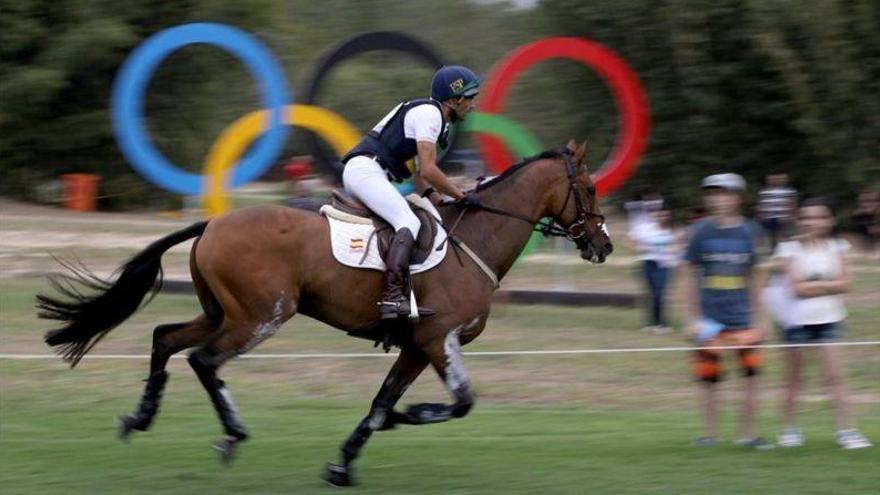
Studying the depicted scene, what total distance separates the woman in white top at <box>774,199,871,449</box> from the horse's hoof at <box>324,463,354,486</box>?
3484 millimetres

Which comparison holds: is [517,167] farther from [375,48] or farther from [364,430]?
[375,48]

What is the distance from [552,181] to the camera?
9.38 metres

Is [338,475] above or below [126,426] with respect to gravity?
below

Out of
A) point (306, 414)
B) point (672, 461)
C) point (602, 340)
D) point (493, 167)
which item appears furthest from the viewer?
point (493, 167)

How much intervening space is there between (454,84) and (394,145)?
59 centimetres

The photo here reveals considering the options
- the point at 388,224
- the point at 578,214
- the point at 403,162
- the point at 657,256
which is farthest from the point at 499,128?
the point at 388,224

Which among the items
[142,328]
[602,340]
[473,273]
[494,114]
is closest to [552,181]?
[473,273]

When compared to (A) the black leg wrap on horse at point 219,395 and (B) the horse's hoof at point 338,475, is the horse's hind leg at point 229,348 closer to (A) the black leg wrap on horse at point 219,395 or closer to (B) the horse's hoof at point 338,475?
(A) the black leg wrap on horse at point 219,395

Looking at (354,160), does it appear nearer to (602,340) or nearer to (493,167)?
(602,340)

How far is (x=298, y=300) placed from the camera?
28.9 ft

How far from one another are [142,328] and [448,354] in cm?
987

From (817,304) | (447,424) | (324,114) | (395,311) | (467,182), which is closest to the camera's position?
(395,311)

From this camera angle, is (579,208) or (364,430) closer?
(364,430)

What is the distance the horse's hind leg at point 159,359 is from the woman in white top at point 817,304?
172 inches
